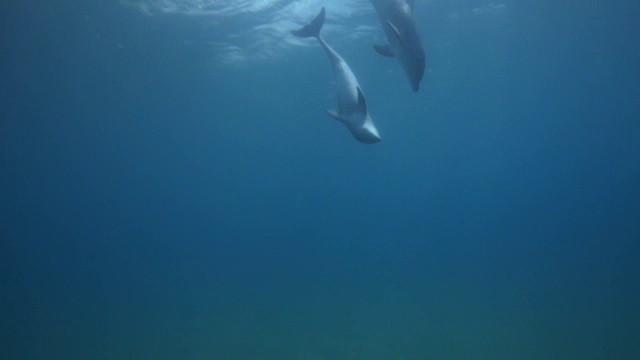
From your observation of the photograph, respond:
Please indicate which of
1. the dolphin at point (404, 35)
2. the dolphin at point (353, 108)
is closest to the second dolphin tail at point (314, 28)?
the dolphin at point (353, 108)

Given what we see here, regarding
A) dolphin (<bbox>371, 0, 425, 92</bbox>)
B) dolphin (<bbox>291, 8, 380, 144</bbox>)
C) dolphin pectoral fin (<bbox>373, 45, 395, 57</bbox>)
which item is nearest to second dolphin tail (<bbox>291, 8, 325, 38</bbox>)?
dolphin (<bbox>291, 8, 380, 144</bbox>)

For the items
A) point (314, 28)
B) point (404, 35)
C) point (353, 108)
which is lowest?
point (353, 108)

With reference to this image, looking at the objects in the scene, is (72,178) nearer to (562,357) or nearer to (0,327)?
(0,327)

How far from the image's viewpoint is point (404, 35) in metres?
3.27

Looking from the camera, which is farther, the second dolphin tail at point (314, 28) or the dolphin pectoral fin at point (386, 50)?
the second dolphin tail at point (314, 28)

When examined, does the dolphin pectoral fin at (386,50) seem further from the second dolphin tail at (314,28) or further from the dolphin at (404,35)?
the second dolphin tail at (314,28)

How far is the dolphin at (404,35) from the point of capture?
10.7 ft

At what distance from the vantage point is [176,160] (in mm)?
36781

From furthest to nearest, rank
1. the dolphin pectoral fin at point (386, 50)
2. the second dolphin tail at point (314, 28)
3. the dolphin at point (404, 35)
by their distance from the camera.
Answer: the second dolphin tail at point (314, 28) → the dolphin pectoral fin at point (386, 50) → the dolphin at point (404, 35)

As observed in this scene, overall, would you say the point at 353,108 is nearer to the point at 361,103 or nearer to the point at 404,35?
the point at 361,103

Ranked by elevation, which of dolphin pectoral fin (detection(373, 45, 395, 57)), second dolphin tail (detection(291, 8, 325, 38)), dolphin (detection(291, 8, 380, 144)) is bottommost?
dolphin (detection(291, 8, 380, 144))

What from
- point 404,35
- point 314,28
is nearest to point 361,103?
point 404,35

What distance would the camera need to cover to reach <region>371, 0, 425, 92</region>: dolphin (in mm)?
3275

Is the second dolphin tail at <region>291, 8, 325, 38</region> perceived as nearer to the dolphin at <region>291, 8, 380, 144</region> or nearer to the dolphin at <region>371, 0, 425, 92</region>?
the dolphin at <region>291, 8, 380, 144</region>
